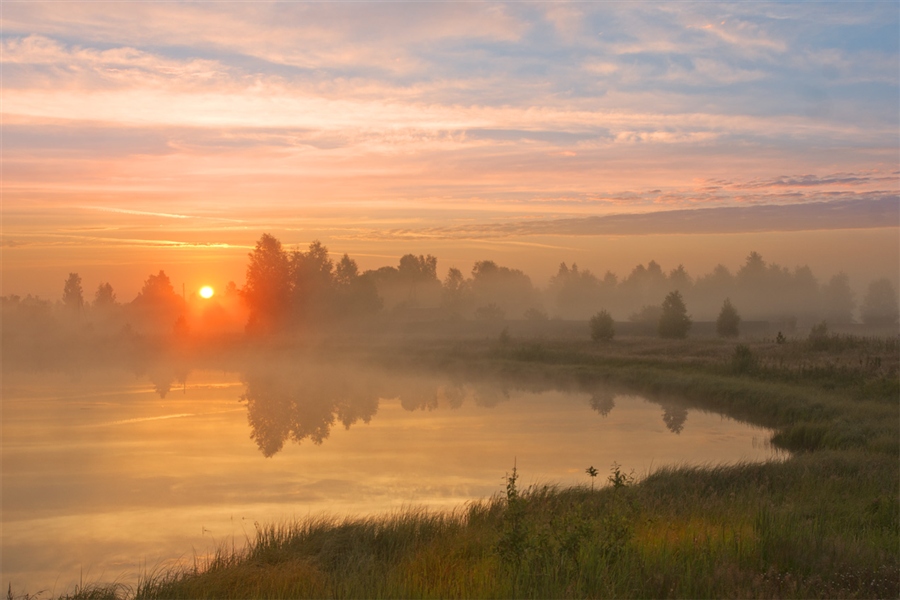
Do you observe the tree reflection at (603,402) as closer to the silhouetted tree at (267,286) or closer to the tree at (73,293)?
the silhouetted tree at (267,286)

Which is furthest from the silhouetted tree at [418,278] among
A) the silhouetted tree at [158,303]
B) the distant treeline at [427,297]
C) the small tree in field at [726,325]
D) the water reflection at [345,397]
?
the water reflection at [345,397]

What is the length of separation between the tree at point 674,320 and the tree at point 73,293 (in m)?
108

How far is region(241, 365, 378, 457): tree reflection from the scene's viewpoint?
899 inches

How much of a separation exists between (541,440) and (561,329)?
76.1 meters

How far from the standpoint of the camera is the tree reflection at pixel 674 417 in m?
22.8

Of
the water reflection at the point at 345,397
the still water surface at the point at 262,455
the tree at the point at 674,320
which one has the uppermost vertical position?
the tree at the point at 674,320

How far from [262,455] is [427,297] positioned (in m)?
116

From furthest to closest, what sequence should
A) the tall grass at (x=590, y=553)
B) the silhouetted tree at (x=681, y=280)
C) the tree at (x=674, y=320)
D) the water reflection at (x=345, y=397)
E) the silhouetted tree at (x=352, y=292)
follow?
1. the silhouetted tree at (x=681, y=280)
2. the silhouetted tree at (x=352, y=292)
3. the tree at (x=674, y=320)
4. the water reflection at (x=345, y=397)
5. the tall grass at (x=590, y=553)

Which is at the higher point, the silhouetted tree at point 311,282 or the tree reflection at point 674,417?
the silhouetted tree at point 311,282

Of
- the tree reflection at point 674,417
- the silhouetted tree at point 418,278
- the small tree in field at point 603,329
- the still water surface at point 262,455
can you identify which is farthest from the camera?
the silhouetted tree at point 418,278

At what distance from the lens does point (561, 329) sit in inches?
3767

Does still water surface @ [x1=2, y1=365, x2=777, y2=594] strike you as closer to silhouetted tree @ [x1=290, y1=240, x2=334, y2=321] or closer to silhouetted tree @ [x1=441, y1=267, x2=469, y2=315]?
silhouetted tree @ [x1=290, y1=240, x2=334, y2=321]

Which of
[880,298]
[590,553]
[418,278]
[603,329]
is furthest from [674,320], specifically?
[880,298]

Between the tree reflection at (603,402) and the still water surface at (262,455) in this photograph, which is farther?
the tree reflection at (603,402)
